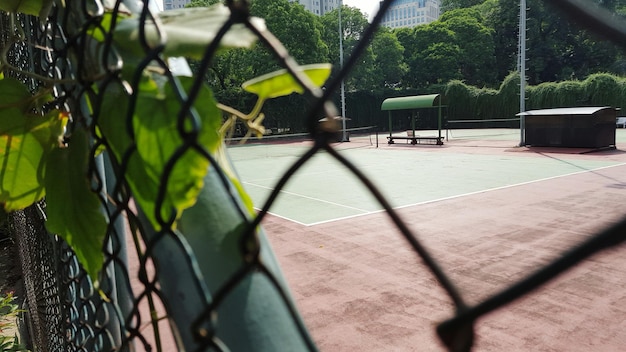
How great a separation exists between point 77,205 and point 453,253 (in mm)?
5479

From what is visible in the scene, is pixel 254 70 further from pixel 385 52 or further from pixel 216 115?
pixel 216 115

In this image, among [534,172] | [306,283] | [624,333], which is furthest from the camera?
[534,172]

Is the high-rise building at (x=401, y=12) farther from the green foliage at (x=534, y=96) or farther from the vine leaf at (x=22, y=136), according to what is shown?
the green foliage at (x=534, y=96)

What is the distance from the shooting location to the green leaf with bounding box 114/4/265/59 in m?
0.41

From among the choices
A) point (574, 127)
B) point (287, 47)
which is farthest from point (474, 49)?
point (574, 127)

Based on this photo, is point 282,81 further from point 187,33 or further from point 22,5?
point 22,5

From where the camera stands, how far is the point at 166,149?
460 millimetres

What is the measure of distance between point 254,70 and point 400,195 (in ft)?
63.3

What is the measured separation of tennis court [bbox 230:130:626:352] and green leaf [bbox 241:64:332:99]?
0.28 feet

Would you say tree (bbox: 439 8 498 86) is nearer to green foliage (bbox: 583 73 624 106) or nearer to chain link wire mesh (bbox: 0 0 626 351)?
green foliage (bbox: 583 73 624 106)

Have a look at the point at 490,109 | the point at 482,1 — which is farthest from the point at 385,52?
the point at 482,1

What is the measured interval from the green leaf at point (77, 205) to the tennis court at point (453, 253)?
284 mm

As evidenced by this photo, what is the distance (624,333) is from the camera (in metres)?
3.70

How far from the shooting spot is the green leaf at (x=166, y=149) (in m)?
0.43
